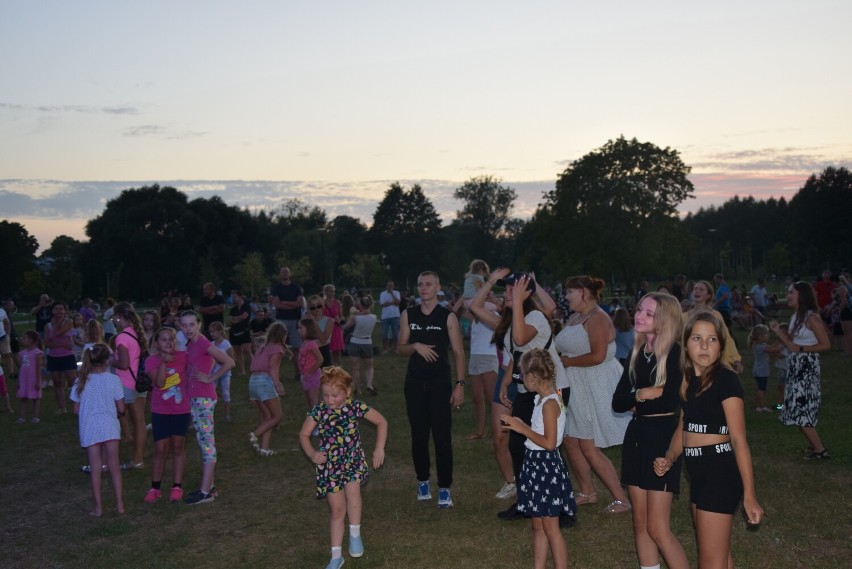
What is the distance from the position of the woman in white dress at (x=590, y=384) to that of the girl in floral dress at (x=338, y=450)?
2.00 meters

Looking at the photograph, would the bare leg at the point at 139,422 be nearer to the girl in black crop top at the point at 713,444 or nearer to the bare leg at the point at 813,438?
the girl in black crop top at the point at 713,444

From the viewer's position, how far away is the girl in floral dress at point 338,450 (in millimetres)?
6094

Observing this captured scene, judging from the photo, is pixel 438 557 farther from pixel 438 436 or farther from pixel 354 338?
pixel 354 338

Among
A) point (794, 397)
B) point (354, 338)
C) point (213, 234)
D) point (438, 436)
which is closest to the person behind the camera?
point (438, 436)

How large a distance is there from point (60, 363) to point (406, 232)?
85781 mm

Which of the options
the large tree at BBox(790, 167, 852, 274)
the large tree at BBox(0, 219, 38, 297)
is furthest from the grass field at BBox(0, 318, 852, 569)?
the large tree at BBox(790, 167, 852, 274)

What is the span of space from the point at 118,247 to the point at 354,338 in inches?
2334

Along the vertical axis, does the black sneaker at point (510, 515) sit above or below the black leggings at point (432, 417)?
below

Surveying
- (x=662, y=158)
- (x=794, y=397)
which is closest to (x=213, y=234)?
(x=662, y=158)

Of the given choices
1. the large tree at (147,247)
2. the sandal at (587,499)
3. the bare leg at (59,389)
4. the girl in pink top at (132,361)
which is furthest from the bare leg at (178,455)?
the large tree at (147,247)

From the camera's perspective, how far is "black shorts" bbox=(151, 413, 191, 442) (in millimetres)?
8320

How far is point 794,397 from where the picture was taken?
9.40 meters

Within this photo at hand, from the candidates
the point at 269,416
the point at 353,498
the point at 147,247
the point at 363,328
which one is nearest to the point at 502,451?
the point at 353,498

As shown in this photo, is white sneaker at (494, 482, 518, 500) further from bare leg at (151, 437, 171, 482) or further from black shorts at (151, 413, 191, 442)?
bare leg at (151, 437, 171, 482)
